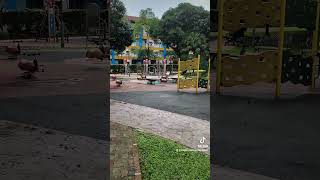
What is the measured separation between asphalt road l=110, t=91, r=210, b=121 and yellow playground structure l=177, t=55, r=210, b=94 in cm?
57

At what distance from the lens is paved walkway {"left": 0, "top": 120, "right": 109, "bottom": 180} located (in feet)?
12.6

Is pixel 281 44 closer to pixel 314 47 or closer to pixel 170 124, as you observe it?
pixel 314 47

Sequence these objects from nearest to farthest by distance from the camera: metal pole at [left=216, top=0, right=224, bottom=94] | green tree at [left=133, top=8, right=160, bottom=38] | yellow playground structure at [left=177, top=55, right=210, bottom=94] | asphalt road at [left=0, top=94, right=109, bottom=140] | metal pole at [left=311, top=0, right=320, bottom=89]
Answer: asphalt road at [left=0, top=94, right=109, bottom=140]
green tree at [left=133, top=8, right=160, bottom=38]
metal pole at [left=216, top=0, right=224, bottom=94]
metal pole at [left=311, top=0, right=320, bottom=89]
yellow playground structure at [left=177, top=55, right=210, bottom=94]

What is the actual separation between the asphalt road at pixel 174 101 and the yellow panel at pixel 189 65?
3.09 ft

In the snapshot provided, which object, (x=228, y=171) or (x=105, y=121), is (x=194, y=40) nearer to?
(x=105, y=121)

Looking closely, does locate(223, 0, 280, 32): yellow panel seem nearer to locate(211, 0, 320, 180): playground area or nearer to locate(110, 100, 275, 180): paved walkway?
locate(211, 0, 320, 180): playground area

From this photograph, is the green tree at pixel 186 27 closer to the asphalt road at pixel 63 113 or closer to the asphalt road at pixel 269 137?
the asphalt road at pixel 269 137

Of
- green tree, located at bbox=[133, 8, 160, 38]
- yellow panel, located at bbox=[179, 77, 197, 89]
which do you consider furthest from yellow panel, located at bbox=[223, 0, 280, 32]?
yellow panel, located at bbox=[179, 77, 197, 89]

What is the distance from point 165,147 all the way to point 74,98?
4373 millimetres

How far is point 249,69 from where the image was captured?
9688 millimetres

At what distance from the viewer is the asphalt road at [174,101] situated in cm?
826

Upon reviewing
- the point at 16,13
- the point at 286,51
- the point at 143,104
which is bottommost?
the point at 143,104

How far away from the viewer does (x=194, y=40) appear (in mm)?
6660

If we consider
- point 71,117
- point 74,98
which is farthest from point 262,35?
point 71,117
